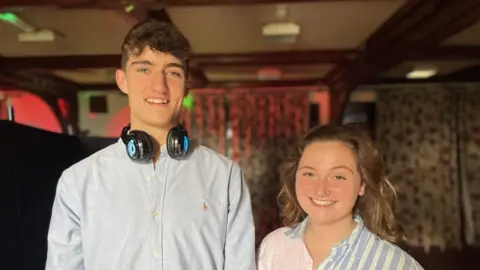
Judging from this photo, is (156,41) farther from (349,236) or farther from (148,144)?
(349,236)

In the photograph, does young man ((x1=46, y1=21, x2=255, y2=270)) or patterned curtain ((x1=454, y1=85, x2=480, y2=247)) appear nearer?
young man ((x1=46, y1=21, x2=255, y2=270))

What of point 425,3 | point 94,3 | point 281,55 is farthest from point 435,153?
point 94,3

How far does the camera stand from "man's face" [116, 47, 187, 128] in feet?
4.32


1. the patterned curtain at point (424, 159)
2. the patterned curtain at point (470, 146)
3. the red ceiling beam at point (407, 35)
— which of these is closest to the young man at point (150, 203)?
the red ceiling beam at point (407, 35)

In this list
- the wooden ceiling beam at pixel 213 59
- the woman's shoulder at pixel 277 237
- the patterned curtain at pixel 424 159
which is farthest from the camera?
the patterned curtain at pixel 424 159

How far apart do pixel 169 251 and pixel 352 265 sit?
18.3 inches

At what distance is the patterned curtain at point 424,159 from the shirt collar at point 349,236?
4259 millimetres

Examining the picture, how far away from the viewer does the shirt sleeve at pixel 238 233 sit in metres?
1.38

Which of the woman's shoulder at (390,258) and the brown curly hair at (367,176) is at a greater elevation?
the brown curly hair at (367,176)

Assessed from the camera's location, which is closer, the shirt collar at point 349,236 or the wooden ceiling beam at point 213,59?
the shirt collar at point 349,236

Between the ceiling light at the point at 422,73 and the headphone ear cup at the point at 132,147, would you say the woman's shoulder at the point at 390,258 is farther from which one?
the ceiling light at the point at 422,73

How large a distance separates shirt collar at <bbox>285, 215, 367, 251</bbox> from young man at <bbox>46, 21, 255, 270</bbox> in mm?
196

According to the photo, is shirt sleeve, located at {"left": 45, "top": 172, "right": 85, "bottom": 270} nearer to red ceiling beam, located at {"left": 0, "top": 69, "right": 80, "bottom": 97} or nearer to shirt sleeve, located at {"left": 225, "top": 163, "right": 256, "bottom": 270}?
shirt sleeve, located at {"left": 225, "top": 163, "right": 256, "bottom": 270}

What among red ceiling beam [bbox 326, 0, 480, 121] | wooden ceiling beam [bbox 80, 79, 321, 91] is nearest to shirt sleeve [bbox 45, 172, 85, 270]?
red ceiling beam [bbox 326, 0, 480, 121]
